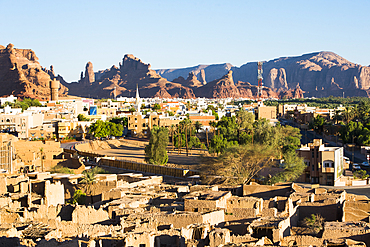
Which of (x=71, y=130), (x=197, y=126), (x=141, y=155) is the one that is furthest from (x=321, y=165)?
(x=71, y=130)

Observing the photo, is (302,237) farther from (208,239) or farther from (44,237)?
(44,237)

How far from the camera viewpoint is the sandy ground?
48.1 metres

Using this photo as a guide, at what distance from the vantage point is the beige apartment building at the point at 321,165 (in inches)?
1363

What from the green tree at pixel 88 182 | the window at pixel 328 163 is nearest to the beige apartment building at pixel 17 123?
the green tree at pixel 88 182

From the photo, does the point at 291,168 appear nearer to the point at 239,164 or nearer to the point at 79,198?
the point at 239,164

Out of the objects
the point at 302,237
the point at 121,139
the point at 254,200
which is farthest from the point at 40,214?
the point at 121,139

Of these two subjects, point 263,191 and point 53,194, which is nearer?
point 263,191

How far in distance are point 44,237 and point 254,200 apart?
30.3 feet

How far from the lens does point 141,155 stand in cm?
5594

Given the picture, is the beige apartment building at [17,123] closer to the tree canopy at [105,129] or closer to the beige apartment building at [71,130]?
the beige apartment building at [71,130]

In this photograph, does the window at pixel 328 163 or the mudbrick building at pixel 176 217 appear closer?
the mudbrick building at pixel 176 217

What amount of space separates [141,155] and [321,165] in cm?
2635

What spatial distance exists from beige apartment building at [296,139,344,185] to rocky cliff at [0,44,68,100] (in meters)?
113

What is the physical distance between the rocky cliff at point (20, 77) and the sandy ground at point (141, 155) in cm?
8107
